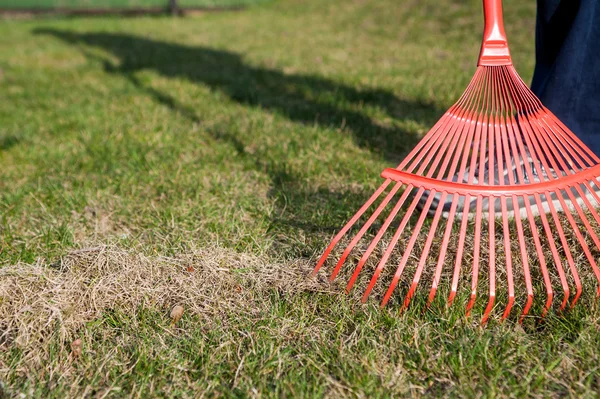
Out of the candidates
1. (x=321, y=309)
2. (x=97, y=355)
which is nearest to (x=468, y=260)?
(x=321, y=309)

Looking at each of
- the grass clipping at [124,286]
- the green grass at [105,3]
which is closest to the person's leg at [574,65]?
the grass clipping at [124,286]

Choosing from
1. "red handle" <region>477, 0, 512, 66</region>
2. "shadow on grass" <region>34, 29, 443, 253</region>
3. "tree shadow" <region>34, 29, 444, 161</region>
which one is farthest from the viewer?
"tree shadow" <region>34, 29, 444, 161</region>

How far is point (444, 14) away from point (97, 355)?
661cm

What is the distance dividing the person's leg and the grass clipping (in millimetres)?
1330

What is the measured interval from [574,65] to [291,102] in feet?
6.85

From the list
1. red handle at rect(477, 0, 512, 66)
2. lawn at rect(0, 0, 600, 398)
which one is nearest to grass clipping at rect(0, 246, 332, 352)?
lawn at rect(0, 0, 600, 398)

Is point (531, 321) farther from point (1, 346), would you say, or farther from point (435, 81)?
point (435, 81)

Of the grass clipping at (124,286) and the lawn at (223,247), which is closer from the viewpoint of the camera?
the lawn at (223,247)

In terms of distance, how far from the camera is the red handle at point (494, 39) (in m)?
1.80

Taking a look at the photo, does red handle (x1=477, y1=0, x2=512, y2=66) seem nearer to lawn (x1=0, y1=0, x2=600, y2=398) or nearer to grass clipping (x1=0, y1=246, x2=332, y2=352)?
lawn (x1=0, y1=0, x2=600, y2=398)

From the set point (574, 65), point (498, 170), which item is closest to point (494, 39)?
point (498, 170)

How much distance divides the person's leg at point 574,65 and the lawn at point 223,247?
32.5 inches

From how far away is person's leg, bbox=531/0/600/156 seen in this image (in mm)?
2205

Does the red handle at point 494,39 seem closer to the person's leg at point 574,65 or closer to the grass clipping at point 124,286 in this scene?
the person's leg at point 574,65
